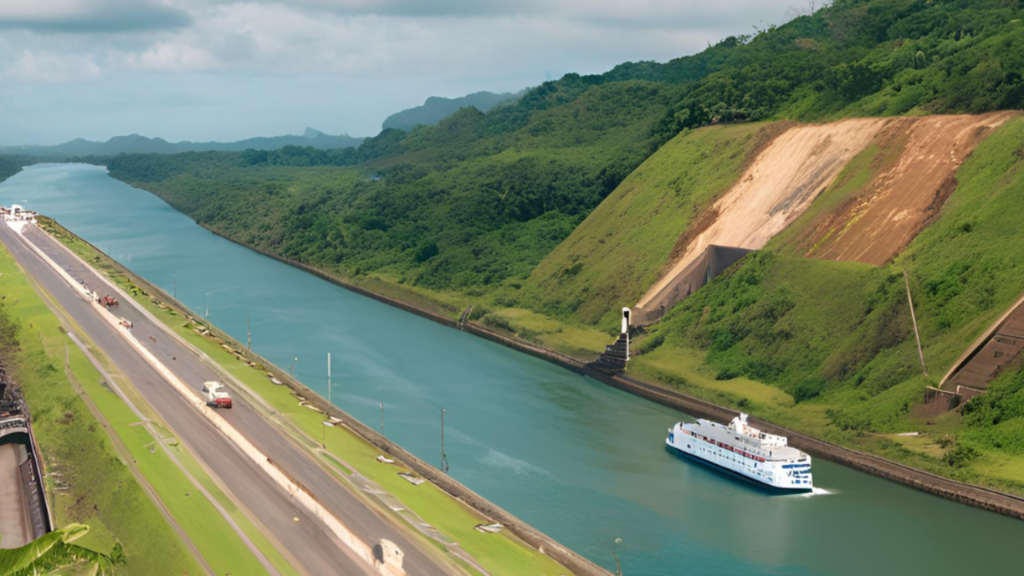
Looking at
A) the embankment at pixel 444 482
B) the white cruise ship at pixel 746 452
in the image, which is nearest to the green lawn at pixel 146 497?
the embankment at pixel 444 482

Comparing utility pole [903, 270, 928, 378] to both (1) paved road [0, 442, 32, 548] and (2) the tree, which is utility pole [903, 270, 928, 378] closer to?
(1) paved road [0, 442, 32, 548]

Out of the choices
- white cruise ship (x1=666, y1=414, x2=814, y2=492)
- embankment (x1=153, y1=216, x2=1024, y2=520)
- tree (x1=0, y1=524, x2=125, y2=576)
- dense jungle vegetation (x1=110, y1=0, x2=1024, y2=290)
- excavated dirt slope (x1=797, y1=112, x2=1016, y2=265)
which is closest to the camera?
tree (x1=0, y1=524, x2=125, y2=576)

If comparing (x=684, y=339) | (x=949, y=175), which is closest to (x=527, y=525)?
(x=684, y=339)

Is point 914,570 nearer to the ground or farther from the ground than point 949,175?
nearer to the ground

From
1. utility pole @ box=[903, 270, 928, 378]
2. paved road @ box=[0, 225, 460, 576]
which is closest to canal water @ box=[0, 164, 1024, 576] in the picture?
utility pole @ box=[903, 270, 928, 378]

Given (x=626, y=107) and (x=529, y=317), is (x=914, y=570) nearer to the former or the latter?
(x=529, y=317)

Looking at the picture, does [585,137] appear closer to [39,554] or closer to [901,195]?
[901,195]
